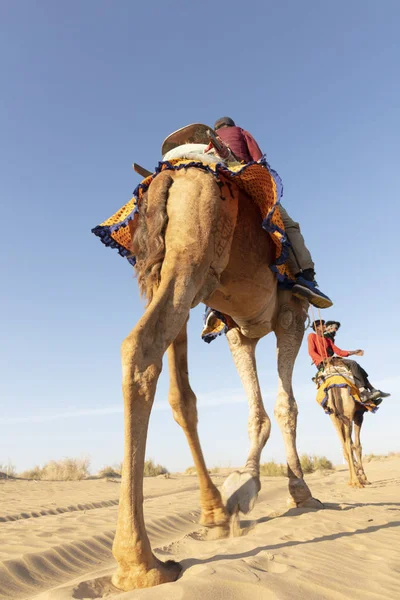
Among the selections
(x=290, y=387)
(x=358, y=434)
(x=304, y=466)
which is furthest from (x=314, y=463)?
(x=290, y=387)

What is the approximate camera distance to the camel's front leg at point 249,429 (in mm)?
3494

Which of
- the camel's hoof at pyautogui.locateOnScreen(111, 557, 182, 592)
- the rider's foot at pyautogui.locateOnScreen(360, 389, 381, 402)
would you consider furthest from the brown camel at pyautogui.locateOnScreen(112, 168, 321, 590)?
the rider's foot at pyautogui.locateOnScreen(360, 389, 381, 402)

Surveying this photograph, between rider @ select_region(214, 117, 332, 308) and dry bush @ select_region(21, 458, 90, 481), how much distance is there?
14454 mm

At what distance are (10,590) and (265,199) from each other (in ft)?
10.3

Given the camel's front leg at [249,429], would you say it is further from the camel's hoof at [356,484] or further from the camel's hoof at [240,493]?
the camel's hoof at [356,484]

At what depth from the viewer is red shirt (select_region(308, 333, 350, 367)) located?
9.78 meters

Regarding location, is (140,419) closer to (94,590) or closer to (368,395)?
(94,590)

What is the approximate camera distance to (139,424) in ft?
7.59

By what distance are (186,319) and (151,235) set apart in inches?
26.8

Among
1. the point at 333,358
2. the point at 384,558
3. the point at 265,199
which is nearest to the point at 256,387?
the point at 265,199

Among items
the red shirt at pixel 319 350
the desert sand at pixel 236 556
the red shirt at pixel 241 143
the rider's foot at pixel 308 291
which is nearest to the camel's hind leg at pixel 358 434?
the red shirt at pixel 319 350

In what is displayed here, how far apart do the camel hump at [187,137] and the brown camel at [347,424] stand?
6.75m

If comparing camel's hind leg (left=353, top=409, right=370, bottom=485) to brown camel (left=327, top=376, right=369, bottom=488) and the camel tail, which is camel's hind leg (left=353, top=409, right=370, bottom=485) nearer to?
brown camel (left=327, top=376, right=369, bottom=488)

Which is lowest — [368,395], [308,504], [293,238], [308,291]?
[308,504]
